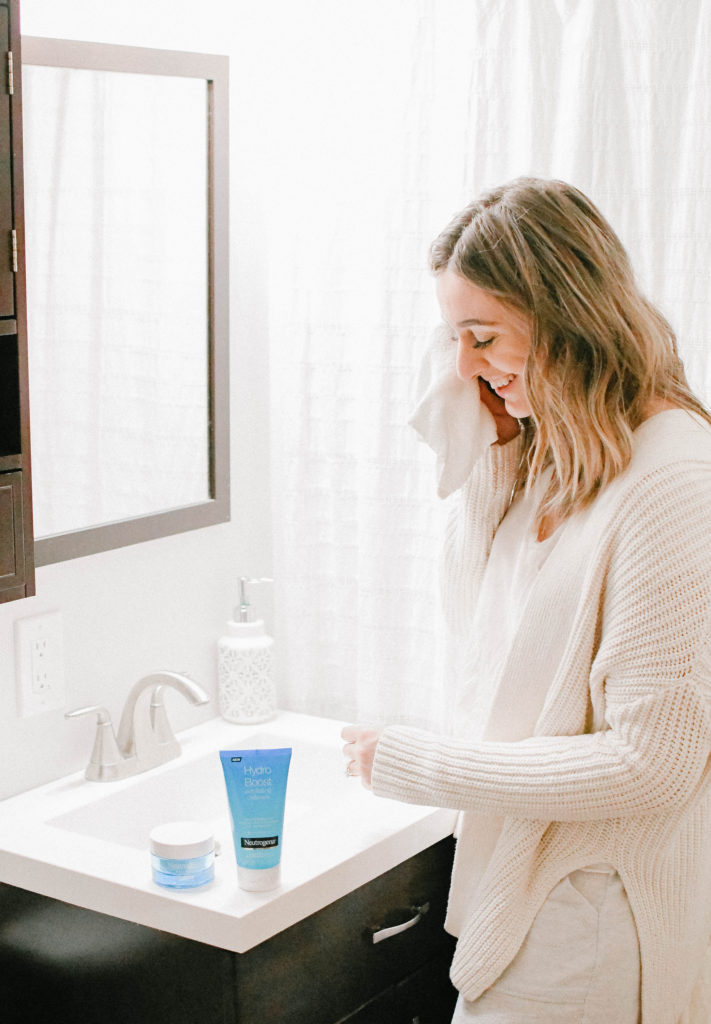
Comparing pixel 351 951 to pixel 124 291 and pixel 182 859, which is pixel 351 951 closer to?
pixel 182 859

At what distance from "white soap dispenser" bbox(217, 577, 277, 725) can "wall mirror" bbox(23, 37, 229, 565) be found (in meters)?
0.17

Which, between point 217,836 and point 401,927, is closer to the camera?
point 401,927

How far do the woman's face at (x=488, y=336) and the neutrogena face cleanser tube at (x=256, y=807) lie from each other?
18.7 inches

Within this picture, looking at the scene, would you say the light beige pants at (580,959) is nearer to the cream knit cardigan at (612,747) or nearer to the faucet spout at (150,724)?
the cream knit cardigan at (612,747)

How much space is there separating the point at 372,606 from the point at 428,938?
515 mm

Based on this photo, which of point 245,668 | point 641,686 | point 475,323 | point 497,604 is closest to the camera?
point 641,686

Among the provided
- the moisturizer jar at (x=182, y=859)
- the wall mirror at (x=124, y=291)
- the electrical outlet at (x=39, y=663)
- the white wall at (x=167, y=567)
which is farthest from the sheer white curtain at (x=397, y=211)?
the moisturizer jar at (x=182, y=859)

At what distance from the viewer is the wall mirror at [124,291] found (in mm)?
1646

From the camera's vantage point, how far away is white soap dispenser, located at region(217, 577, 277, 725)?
6.41 ft

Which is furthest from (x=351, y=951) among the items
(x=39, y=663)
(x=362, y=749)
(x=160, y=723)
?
(x=39, y=663)

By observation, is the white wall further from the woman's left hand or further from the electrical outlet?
the woman's left hand

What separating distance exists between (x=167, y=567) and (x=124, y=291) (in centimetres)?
42

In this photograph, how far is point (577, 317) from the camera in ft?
4.09

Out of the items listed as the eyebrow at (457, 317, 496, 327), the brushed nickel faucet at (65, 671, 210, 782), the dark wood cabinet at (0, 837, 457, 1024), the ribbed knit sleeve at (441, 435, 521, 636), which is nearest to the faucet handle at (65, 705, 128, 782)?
the brushed nickel faucet at (65, 671, 210, 782)
